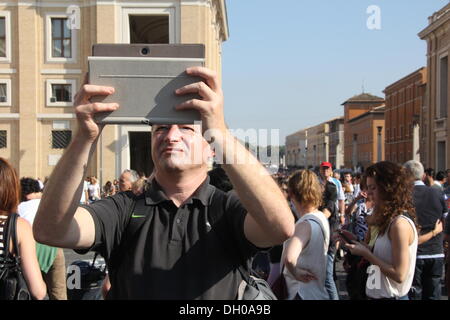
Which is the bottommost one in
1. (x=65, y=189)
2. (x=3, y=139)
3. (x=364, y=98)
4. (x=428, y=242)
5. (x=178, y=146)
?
(x=428, y=242)

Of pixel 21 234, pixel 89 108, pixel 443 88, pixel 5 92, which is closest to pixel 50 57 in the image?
pixel 5 92

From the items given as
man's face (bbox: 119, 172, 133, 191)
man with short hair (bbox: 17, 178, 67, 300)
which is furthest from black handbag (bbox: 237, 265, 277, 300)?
man's face (bbox: 119, 172, 133, 191)

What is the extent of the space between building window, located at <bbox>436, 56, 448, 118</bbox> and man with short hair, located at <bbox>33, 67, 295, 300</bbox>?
5485 centimetres

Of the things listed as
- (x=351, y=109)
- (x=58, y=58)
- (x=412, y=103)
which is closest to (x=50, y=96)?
(x=58, y=58)

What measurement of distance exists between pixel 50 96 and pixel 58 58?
2.36 meters

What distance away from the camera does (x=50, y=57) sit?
32188mm

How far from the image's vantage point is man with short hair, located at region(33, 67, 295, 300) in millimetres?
1911

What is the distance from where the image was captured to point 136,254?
7.25ft

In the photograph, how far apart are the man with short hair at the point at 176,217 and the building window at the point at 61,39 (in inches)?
1248

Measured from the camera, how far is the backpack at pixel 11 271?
3723 millimetres

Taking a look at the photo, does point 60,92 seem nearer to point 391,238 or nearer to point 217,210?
point 391,238

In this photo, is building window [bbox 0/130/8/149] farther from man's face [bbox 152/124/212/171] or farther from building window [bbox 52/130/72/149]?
man's face [bbox 152/124/212/171]

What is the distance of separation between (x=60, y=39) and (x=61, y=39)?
0.06 metres
